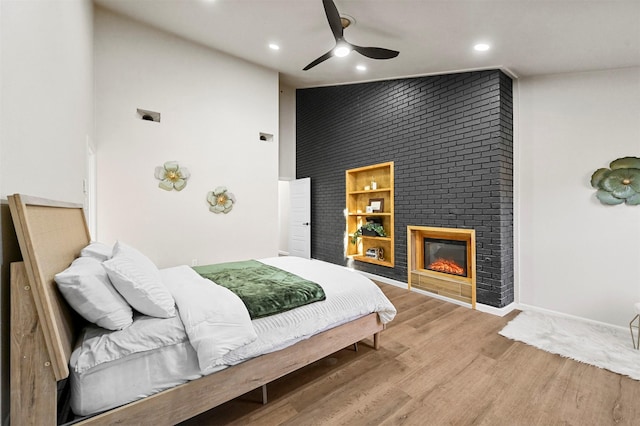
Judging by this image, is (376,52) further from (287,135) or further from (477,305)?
(287,135)

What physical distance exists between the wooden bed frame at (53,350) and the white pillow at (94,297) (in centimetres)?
Result: 5

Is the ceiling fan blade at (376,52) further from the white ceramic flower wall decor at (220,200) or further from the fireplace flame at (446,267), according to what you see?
the fireplace flame at (446,267)

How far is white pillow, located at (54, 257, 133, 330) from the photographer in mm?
1260

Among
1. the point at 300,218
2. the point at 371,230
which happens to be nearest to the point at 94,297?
the point at 371,230

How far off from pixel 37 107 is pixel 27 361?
45.9 inches

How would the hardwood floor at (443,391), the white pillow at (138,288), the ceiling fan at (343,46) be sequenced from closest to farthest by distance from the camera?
the white pillow at (138,288) → the hardwood floor at (443,391) → the ceiling fan at (343,46)

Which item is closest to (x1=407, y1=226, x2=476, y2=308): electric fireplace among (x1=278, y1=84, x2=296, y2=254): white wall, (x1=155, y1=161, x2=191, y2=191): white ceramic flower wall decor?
(x1=155, y1=161, x2=191, y2=191): white ceramic flower wall decor

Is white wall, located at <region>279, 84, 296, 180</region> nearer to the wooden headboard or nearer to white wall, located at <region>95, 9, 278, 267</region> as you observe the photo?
white wall, located at <region>95, 9, 278, 267</region>

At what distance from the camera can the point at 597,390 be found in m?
1.94

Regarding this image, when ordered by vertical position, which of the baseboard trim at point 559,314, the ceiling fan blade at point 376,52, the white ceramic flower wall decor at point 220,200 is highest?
the ceiling fan blade at point 376,52

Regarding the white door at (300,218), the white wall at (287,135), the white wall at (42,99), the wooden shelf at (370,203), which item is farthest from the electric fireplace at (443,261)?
the white wall at (42,99)

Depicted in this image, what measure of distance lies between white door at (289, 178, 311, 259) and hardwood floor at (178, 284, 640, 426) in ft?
12.8

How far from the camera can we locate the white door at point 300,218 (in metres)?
6.30

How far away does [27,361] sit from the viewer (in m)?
1.04
